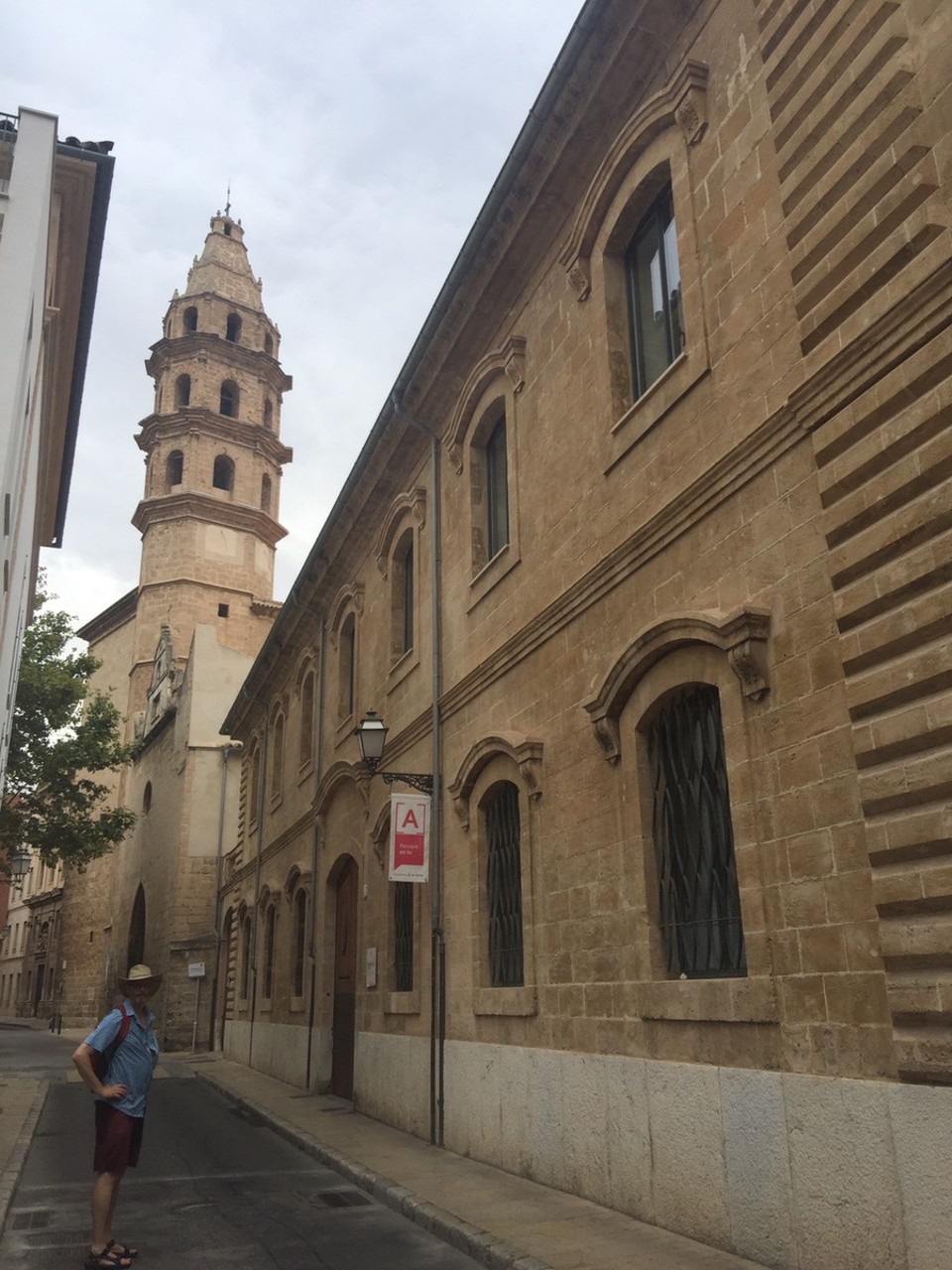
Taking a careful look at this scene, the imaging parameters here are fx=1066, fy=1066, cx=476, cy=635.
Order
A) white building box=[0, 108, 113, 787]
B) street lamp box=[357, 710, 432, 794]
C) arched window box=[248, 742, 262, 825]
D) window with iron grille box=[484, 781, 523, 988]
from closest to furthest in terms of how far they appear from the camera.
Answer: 1. window with iron grille box=[484, 781, 523, 988]
2. white building box=[0, 108, 113, 787]
3. street lamp box=[357, 710, 432, 794]
4. arched window box=[248, 742, 262, 825]

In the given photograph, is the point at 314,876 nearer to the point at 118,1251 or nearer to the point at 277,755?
the point at 277,755

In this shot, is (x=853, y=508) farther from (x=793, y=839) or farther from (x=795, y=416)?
(x=793, y=839)

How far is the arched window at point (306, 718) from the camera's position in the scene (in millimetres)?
20391

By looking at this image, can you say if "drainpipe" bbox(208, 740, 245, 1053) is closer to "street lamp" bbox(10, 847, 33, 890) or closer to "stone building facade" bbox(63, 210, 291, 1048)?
"stone building facade" bbox(63, 210, 291, 1048)

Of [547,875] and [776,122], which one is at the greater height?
[776,122]

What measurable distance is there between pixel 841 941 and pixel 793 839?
2.09ft

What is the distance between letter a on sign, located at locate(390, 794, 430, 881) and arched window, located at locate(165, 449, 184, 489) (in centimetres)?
3437

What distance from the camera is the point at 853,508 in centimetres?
558

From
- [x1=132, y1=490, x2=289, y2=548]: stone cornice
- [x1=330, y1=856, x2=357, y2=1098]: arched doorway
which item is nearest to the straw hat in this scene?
[x1=330, y1=856, x2=357, y2=1098]: arched doorway

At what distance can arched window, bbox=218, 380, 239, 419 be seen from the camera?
4553cm

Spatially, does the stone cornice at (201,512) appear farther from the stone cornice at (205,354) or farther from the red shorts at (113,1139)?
the red shorts at (113,1139)

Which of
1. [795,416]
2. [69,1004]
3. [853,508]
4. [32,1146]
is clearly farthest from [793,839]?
[69,1004]

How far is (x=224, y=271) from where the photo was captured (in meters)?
48.3

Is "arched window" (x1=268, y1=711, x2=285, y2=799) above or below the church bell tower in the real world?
below
